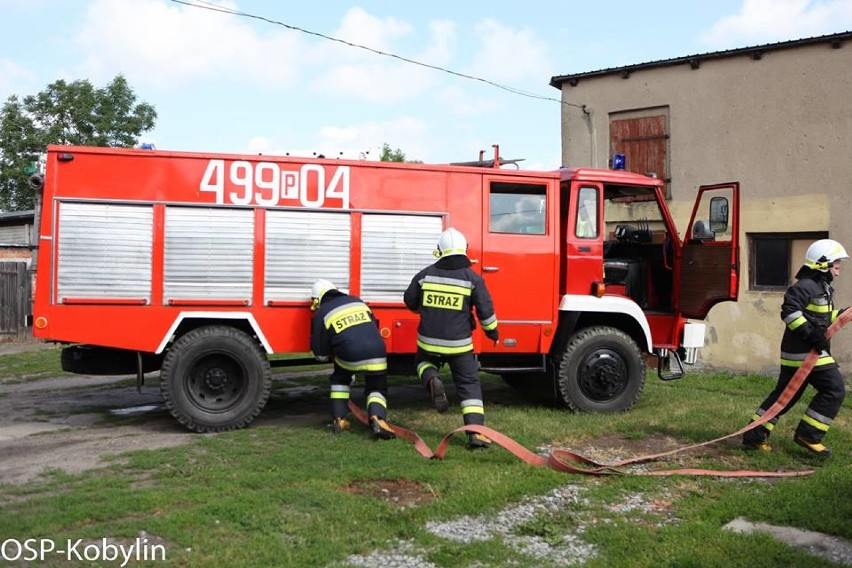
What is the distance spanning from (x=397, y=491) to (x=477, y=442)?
1.31m

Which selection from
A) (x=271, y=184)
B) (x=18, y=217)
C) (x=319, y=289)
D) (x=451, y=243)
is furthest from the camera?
(x=18, y=217)

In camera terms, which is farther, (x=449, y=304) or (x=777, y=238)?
(x=777, y=238)

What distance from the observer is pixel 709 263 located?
27.7ft

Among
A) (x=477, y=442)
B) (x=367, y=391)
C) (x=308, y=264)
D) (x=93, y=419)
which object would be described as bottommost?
(x=93, y=419)

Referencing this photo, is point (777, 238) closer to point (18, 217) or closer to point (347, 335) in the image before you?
point (347, 335)

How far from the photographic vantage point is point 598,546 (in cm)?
451

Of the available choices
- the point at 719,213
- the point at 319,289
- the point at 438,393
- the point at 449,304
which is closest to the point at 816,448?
the point at 719,213

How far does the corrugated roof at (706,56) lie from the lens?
11.4 meters

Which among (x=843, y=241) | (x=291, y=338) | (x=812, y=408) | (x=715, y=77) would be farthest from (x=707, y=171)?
(x=291, y=338)

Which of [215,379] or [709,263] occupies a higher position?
[709,263]

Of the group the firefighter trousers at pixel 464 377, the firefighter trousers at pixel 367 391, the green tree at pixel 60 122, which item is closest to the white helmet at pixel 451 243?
the firefighter trousers at pixel 464 377

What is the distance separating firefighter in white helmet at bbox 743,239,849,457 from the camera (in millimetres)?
6449

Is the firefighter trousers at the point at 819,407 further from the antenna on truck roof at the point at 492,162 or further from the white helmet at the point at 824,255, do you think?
the antenna on truck roof at the point at 492,162

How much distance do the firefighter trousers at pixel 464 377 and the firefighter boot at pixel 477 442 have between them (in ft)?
0.39
